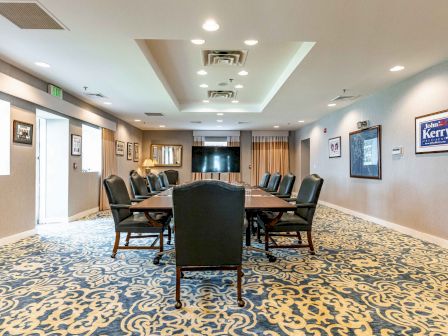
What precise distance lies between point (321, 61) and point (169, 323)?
11.3 feet

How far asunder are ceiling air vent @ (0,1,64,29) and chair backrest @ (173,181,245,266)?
81.5 inches

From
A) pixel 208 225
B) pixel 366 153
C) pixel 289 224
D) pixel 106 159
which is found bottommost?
pixel 289 224

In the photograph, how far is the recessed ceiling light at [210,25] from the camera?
2.59 metres

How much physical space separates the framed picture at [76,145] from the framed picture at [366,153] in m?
5.98

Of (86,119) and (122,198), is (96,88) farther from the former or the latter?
(122,198)

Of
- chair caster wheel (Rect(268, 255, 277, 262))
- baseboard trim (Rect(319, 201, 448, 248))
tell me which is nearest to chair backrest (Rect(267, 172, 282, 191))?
baseboard trim (Rect(319, 201, 448, 248))

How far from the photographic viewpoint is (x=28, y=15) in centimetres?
245

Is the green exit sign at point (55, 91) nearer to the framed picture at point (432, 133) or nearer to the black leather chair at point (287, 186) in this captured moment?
the black leather chair at point (287, 186)

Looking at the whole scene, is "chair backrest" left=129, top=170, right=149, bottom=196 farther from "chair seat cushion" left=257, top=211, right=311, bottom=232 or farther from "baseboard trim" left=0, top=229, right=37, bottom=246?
"chair seat cushion" left=257, top=211, right=311, bottom=232

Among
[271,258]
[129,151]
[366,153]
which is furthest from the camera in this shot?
[129,151]

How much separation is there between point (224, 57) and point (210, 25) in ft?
3.61

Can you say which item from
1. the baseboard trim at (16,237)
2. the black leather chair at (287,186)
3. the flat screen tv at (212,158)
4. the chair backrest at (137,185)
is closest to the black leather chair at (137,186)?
the chair backrest at (137,185)

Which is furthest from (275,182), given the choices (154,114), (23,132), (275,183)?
(23,132)

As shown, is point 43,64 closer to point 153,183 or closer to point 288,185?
point 153,183
